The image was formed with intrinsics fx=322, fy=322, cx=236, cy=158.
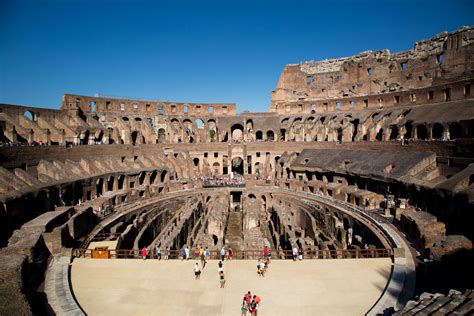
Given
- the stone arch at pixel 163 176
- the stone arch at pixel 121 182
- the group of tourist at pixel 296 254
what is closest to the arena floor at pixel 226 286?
the group of tourist at pixel 296 254

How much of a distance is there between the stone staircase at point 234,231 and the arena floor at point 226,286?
644cm

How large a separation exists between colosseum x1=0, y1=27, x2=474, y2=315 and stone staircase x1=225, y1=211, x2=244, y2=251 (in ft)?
1.37

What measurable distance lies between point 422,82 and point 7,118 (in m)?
45.9

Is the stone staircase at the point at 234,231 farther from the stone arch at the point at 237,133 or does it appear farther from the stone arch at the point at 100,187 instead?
the stone arch at the point at 237,133

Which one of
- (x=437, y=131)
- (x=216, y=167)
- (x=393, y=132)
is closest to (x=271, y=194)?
(x=216, y=167)

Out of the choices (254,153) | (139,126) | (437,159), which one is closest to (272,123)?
(254,153)

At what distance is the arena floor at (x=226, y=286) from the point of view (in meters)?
11.4

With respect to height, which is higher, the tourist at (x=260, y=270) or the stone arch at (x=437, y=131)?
the stone arch at (x=437, y=131)

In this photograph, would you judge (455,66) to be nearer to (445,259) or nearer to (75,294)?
(445,259)

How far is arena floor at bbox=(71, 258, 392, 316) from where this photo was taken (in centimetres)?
1142

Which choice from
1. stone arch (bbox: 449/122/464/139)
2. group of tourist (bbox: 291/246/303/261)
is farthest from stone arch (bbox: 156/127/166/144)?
stone arch (bbox: 449/122/464/139)

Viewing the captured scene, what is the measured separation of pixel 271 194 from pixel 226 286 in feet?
69.4

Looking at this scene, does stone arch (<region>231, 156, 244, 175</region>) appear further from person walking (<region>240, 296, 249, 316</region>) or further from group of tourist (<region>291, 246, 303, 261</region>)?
person walking (<region>240, 296, 249, 316</region>)

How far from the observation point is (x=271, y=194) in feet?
111
